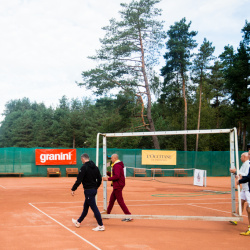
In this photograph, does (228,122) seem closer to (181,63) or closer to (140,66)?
(181,63)

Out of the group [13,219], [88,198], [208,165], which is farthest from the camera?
[208,165]

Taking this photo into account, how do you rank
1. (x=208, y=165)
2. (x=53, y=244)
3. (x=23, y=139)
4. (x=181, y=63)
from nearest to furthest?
(x=53, y=244), (x=208, y=165), (x=181, y=63), (x=23, y=139)

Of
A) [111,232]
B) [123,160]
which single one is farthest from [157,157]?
[111,232]

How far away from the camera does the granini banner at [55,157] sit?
2848 cm

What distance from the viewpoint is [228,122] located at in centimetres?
5159

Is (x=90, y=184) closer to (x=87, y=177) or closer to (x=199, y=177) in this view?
(x=87, y=177)

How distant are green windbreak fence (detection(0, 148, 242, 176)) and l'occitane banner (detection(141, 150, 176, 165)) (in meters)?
0.62

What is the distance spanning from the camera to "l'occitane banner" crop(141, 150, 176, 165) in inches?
A: 1204

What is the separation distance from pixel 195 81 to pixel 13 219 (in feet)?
122

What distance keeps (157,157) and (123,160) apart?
307 centimetres

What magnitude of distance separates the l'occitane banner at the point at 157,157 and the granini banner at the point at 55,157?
20.4 ft

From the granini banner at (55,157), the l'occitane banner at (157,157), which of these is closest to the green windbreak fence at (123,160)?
the granini banner at (55,157)

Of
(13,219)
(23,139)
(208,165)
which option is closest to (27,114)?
(23,139)

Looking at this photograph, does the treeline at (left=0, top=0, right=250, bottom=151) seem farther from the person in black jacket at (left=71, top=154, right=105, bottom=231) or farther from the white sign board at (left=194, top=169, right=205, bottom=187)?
the person in black jacket at (left=71, top=154, right=105, bottom=231)
